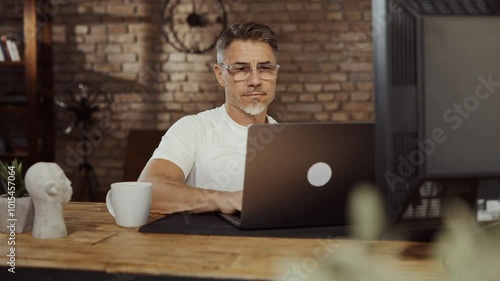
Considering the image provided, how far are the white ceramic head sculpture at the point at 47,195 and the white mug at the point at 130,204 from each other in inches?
5.7

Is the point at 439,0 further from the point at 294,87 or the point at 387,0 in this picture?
the point at 294,87

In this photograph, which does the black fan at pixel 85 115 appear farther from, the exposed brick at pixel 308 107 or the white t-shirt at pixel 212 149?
the white t-shirt at pixel 212 149

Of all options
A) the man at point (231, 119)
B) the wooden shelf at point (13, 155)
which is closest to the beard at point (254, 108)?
the man at point (231, 119)

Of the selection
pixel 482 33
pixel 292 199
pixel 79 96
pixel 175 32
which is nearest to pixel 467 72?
pixel 482 33

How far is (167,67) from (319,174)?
347 cm

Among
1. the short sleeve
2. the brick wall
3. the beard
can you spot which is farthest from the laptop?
the brick wall

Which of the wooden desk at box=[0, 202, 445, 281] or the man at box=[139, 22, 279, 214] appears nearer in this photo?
the wooden desk at box=[0, 202, 445, 281]

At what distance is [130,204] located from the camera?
142cm

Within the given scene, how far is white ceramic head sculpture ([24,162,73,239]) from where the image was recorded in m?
1.28

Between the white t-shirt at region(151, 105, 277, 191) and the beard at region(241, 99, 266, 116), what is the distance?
0.26ft

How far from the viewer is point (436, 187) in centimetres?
88

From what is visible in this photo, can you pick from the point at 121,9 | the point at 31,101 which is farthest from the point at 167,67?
the point at 31,101

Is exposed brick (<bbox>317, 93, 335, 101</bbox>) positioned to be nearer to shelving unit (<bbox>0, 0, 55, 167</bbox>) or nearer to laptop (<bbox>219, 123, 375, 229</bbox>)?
shelving unit (<bbox>0, 0, 55, 167</bbox>)

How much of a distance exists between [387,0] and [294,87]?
12.0ft
